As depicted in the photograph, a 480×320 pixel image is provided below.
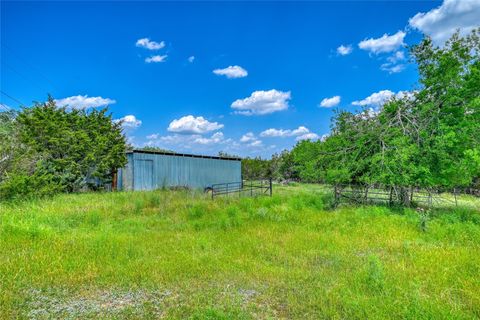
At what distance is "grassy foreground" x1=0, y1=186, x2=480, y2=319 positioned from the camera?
12.4ft

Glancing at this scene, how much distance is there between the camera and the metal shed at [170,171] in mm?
17797

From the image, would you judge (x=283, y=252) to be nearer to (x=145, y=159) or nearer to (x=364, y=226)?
(x=364, y=226)

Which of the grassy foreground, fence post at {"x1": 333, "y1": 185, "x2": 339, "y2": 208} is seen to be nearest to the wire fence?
fence post at {"x1": 333, "y1": 185, "x2": 339, "y2": 208}

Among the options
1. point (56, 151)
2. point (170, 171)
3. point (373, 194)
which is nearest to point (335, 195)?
point (373, 194)

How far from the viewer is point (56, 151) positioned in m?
14.8

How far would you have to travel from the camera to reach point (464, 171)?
962 cm

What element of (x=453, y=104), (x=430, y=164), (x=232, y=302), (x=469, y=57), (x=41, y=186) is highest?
(x=469, y=57)

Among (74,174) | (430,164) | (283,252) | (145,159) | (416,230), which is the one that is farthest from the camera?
(145,159)

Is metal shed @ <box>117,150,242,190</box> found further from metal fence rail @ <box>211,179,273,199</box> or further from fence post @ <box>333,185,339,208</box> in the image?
fence post @ <box>333,185,339,208</box>

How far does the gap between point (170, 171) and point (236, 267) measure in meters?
15.3

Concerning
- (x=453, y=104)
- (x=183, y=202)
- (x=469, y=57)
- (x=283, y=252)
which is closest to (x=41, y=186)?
(x=183, y=202)

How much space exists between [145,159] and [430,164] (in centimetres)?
1500

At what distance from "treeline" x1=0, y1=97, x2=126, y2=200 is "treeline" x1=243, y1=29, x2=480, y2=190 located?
11206 millimetres

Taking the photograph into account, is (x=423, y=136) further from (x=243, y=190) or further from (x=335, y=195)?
(x=243, y=190)
